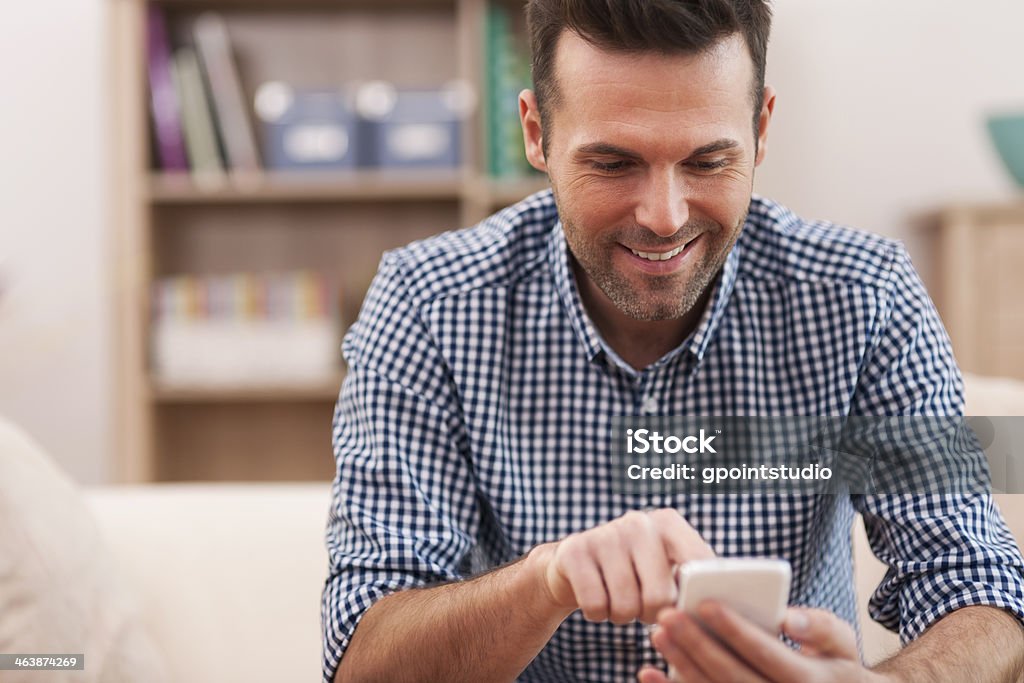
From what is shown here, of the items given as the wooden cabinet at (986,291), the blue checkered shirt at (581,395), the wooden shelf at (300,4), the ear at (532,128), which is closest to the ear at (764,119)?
the blue checkered shirt at (581,395)

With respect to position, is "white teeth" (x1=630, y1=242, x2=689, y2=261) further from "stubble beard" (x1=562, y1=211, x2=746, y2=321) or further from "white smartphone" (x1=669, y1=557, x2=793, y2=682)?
"white smartphone" (x1=669, y1=557, x2=793, y2=682)

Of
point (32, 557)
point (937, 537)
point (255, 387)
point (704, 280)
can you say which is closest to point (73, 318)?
point (255, 387)

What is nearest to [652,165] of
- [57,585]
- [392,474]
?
[392,474]

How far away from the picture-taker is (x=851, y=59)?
8.77 feet

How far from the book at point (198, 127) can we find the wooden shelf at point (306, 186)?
26 mm

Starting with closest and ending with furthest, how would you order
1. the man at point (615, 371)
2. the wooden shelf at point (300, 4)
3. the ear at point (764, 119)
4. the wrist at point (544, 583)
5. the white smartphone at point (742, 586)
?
1. the white smartphone at point (742, 586)
2. the wrist at point (544, 583)
3. the man at point (615, 371)
4. the ear at point (764, 119)
5. the wooden shelf at point (300, 4)

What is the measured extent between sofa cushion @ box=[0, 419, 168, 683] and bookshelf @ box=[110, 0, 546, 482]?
133 centimetres

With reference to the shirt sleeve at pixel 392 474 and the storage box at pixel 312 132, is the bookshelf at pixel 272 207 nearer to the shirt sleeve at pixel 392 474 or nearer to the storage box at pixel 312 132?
the storage box at pixel 312 132

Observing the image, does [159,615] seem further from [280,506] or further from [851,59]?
[851,59]

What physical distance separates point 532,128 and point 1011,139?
1.57m

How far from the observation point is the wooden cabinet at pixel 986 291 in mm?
2230

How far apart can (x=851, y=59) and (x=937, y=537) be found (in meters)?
1.97

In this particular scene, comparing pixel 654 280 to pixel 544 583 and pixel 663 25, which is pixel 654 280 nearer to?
pixel 663 25

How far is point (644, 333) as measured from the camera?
1119 mm
